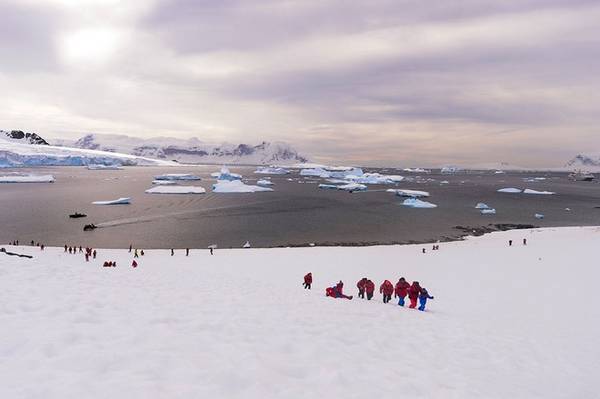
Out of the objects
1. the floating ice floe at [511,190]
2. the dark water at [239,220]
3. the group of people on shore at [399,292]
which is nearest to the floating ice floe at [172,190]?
the dark water at [239,220]

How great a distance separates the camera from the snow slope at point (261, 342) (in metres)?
6.96

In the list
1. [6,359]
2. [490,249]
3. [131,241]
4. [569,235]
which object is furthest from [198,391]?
[569,235]

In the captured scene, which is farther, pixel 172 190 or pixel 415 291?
pixel 172 190

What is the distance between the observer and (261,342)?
9.07 metres

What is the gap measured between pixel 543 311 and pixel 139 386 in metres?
17.0

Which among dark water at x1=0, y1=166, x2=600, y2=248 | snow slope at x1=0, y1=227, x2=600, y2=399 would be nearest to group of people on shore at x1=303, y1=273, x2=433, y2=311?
snow slope at x1=0, y1=227, x2=600, y2=399

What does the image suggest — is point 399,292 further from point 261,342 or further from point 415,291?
point 261,342

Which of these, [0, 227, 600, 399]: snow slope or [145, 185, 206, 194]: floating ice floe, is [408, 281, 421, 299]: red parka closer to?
[0, 227, 600, 399]: snow slope

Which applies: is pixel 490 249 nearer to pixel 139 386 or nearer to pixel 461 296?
pixel 461 296

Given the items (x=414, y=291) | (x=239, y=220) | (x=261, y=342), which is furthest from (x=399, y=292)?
(x=239, y=220)

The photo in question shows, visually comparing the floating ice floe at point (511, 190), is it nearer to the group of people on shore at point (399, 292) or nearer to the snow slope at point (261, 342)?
the snow slope at point (261, 342)

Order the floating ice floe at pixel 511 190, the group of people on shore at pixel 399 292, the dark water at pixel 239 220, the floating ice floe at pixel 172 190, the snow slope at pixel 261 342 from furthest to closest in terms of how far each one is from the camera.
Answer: the floating ice floe at pixel 511 190, the floating ice floe at pixel 172 190, the dark water at pixel 239 220, the group of people on shore at pixel 399 292, the snow slope at pixel 261 342

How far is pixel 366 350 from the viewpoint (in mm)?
9469

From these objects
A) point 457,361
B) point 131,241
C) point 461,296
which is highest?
point 457,361
